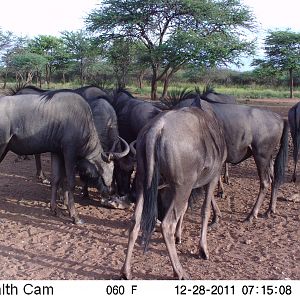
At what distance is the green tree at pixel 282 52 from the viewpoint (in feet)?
120

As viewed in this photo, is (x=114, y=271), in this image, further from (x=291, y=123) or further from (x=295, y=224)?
(x=291, y=123)

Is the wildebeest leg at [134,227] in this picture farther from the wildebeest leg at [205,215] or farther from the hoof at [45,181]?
the hoof at [45,181]

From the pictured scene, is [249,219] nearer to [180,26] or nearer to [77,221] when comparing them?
[77,221]

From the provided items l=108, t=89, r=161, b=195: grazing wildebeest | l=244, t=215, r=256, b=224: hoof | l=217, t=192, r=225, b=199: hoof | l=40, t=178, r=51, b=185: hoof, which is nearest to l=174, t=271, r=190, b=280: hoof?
l=244, t=215, r=256, b=224: hoof

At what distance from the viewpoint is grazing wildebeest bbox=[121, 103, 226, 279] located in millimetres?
4086

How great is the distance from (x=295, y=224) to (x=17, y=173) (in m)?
6.20

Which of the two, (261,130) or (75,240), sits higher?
(261,130)

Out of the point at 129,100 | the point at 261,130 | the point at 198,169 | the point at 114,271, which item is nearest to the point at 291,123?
the point at 261,130

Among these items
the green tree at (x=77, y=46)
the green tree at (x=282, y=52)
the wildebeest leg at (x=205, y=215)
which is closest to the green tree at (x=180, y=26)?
the green tree at (x=282, y=52)

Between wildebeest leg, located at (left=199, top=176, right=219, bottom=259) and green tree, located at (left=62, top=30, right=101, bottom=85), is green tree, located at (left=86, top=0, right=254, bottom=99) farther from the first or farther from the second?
wildebeest leg, located at (left=199, top=176, right=219, bottom=259)

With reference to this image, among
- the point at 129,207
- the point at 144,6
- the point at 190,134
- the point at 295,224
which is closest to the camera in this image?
the point at 190,134

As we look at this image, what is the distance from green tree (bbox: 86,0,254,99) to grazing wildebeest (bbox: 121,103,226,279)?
67.9 feet

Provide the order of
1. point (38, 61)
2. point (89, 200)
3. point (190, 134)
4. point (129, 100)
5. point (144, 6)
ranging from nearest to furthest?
point (190, 134) < point (89, 200) < point (129, 100) < point (144, 6) < point (38, 61)

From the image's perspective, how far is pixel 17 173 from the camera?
935 cm
